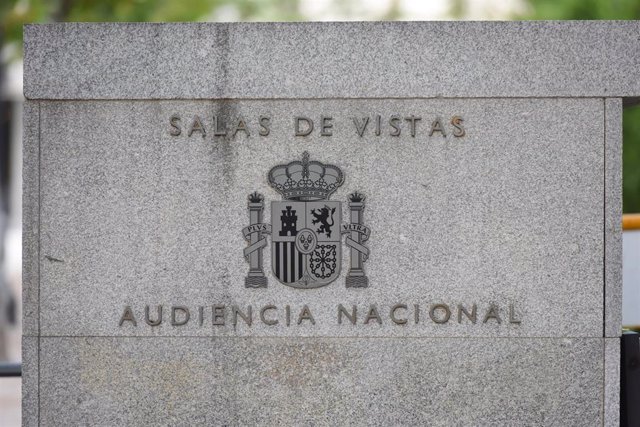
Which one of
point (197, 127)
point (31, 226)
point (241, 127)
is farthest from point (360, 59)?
point (31, 226)

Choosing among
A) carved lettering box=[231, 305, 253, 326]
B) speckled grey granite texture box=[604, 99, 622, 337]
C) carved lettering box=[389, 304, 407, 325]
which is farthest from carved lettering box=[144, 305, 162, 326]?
speckled grey granite texture box=[604, 99, 622, 337]

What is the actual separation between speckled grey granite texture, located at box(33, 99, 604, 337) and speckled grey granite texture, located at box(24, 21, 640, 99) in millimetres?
104

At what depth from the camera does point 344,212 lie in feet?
19.3

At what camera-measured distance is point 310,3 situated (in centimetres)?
2531

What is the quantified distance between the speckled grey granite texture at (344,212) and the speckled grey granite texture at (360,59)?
0.10m

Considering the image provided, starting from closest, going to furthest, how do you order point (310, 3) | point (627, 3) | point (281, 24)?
point (281, 24) → point (627, 3) → point (310, 3)

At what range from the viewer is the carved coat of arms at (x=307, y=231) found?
5852mm

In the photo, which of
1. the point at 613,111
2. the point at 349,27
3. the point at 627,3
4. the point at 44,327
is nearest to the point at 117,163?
the point at 44,327

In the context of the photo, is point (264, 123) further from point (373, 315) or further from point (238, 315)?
point (373, 315)

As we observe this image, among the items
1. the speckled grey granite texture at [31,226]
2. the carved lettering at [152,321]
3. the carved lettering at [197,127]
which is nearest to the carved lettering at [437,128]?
the carved lettering at [197,127]

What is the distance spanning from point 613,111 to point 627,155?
13415mm

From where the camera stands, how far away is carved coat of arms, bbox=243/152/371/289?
230 inches

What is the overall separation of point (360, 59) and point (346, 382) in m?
1.96

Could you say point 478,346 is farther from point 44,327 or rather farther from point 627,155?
point 627,155
